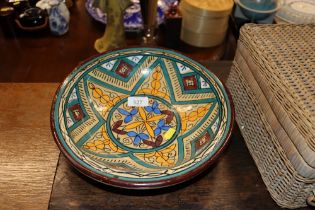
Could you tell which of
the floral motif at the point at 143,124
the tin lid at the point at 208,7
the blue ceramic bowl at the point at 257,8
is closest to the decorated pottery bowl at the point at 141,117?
the floral motif at the point at 143,124

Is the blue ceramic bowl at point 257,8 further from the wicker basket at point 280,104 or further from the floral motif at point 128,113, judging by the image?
the floral motif at point 128,113

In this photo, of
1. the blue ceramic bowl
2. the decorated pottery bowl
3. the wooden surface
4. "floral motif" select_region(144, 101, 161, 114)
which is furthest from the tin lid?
the wooden surface

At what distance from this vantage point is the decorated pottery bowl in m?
0.55

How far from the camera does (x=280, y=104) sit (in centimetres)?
56

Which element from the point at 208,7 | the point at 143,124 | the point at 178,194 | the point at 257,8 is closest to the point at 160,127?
the point at 143,124

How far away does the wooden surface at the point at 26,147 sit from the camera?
2.12 ft

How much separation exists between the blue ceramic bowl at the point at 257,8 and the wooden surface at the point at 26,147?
0.61 meters

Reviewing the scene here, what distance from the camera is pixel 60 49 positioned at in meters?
1.01

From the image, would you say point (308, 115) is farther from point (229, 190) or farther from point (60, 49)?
point (60, 49)

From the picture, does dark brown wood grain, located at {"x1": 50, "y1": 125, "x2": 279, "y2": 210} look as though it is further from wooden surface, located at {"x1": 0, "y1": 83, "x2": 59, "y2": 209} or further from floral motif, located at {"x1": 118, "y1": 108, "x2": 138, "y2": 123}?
floral motif, located at {"x1": 118, "y1": 108, "x2": 138, "y2": 123}

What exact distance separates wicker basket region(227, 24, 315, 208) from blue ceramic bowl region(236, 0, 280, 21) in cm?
28

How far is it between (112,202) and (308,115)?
378 millimetres

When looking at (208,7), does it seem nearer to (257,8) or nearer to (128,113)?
(257,8)

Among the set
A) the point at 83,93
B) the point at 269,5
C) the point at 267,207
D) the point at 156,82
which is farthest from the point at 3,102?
the point at 269,5
